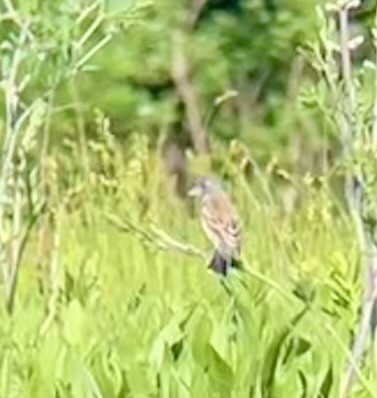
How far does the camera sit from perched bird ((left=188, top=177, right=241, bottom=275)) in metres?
4.34

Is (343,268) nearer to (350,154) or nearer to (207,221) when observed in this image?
(350,154)

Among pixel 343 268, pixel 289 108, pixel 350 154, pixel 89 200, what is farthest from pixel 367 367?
pixel 289 108

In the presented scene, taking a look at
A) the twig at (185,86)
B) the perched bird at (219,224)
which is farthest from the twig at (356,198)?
the twig at (185,86)

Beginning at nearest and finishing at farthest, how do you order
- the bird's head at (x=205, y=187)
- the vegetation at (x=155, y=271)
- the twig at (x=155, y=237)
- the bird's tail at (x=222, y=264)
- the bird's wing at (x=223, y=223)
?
the twig at (x=155, y=237), the vegetation at (x=155, y=271), the bird's tail at (x=222, y=264), the bird's wing at (x=223, y=223), the bird's head at (x=205, y=187)

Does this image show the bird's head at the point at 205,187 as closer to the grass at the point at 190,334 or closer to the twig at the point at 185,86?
the grass at the point at 190,334

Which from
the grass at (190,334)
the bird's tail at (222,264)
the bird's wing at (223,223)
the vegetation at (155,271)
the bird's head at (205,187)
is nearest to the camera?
the vegetation at (155,271)

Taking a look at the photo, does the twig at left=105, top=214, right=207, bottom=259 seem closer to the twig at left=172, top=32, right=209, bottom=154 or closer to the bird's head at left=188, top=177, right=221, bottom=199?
the bird's head at left=188, top=177, right=221, bottom=199

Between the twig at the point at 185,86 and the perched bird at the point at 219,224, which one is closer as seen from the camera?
the perched bird at the point at 219,224

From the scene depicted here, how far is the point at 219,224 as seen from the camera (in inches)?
187

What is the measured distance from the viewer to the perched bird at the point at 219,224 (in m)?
4.34

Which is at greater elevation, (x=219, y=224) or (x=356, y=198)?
(x=356, y=198)

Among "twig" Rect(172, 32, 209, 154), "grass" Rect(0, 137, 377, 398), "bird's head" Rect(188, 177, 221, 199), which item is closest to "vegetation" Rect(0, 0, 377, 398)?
"grass" Rect(0, 137, 377, 398)

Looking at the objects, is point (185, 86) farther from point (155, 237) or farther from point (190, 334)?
point (155, 237)

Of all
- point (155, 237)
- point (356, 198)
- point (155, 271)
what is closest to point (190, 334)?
point (155, 237)
